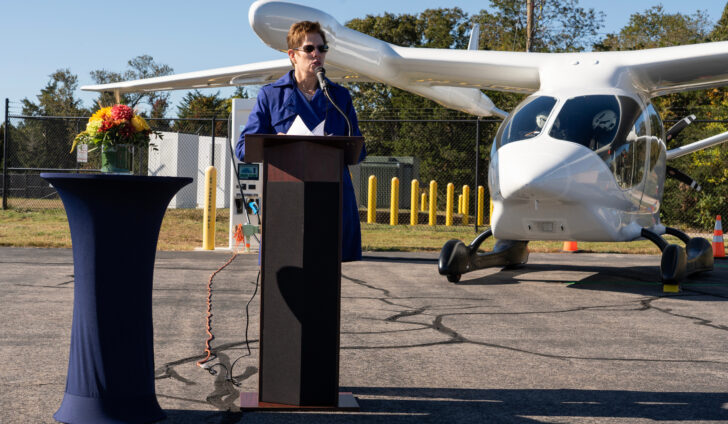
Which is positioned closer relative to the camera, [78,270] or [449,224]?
[78,270]

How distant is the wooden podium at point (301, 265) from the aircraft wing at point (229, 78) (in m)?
8.10

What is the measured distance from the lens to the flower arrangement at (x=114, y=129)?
3811mm

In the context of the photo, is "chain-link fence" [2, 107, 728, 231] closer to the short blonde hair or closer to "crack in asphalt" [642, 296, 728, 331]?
"crack in asphalt" [642, 296, 728, 331]

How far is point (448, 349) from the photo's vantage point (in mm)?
5227

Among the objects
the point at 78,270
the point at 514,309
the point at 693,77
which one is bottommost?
the point at 514,309

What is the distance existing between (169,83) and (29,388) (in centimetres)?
1028

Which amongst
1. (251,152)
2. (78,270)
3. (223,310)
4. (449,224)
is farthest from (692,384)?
(449,224)

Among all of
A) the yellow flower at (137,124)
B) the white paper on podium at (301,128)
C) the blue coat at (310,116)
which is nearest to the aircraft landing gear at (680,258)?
the blue coat at (310,116)

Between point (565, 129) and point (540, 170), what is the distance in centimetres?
88

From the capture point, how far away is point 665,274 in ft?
28.1

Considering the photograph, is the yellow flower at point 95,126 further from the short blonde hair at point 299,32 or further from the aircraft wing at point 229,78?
the aircraft wing at point 229,78

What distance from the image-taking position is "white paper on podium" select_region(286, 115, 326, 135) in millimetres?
3732

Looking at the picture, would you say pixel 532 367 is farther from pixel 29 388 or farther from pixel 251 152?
pixel 29 388

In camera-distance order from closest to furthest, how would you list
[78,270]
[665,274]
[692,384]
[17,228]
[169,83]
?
[78,270], [692,384], [665,274], [169,83], [17,228]
